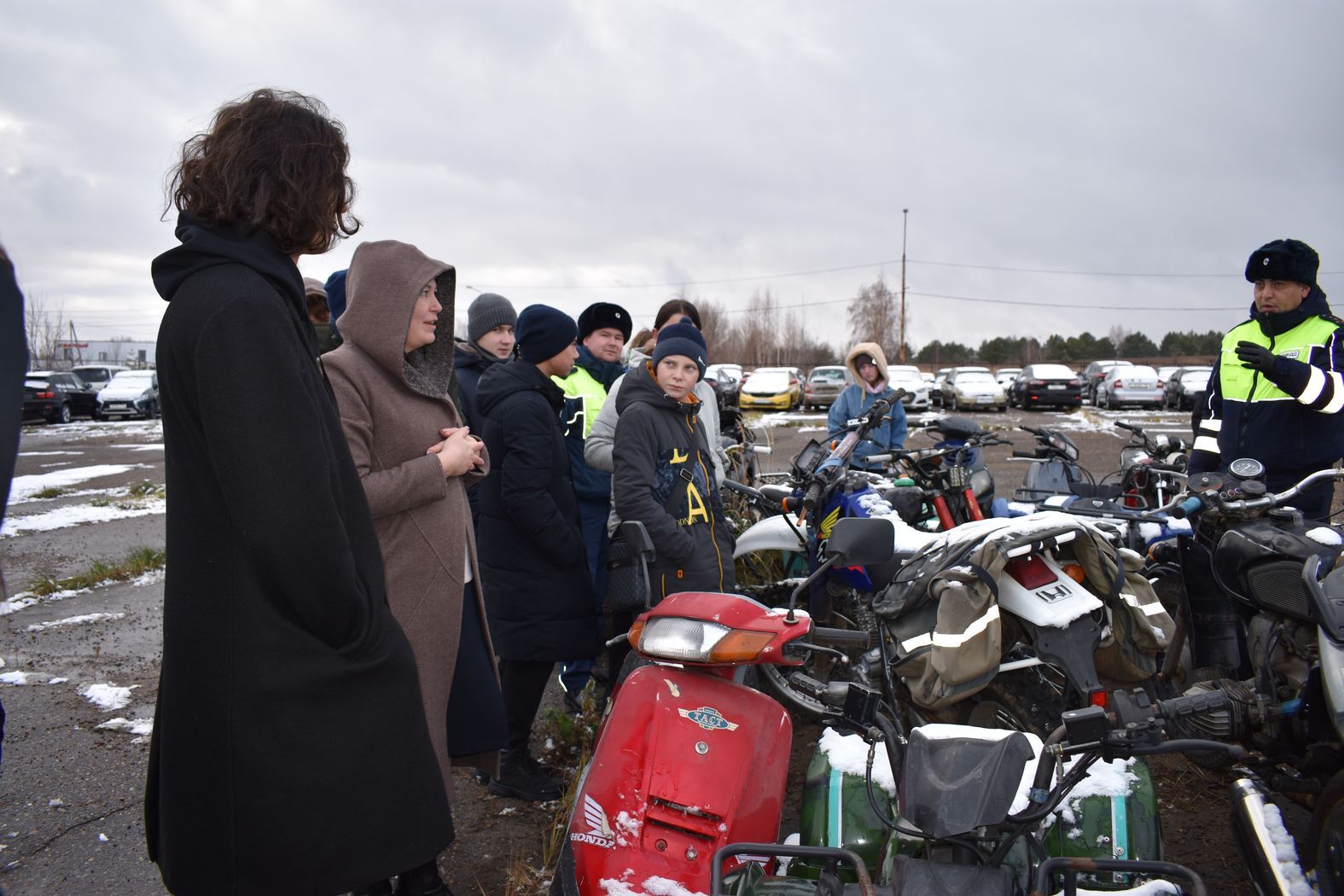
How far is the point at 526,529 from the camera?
3336 mm

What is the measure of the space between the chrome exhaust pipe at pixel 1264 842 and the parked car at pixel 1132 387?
28.2 meters

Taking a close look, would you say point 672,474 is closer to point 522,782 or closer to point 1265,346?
point 522,782

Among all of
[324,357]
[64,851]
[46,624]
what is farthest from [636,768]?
[46,624]

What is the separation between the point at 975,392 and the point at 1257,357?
24814 mm

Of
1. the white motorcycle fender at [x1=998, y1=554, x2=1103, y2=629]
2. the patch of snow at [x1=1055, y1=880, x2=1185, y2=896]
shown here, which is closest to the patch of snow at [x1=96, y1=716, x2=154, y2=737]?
the white motorcycle fender at [x1=998, y1=554, x2=1103, y2=629]

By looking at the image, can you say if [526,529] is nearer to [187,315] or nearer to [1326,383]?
[187,315]

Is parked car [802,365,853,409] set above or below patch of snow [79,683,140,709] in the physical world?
above

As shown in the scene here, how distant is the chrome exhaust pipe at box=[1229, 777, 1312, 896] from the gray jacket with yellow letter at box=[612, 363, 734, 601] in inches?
69.7

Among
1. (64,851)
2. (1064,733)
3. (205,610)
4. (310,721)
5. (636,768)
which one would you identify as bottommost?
(64,851)

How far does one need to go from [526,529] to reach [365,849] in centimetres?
169

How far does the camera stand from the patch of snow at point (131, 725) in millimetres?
4164

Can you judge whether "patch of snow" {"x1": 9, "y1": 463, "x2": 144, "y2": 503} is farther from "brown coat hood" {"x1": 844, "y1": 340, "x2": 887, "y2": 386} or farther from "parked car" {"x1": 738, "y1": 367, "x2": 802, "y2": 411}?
"parked car" {"x1": 738, "y1": 367, "x2": 802, "y2": 411}

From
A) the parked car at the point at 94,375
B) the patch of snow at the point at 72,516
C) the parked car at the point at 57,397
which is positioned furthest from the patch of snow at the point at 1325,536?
the parked car at the point at 94,375

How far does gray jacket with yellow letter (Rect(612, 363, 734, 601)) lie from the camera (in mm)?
3338
